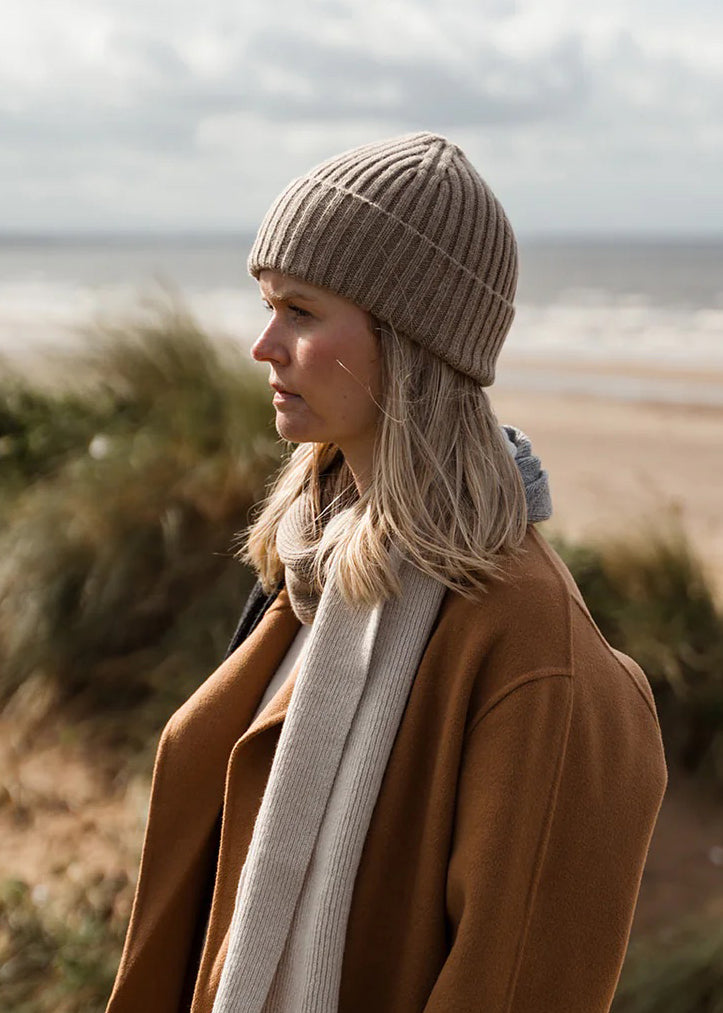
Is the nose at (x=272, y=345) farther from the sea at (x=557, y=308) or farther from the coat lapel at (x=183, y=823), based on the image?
the sea at (x=557, y=308)

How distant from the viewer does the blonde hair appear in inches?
64.6

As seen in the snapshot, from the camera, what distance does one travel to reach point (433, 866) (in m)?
1.57

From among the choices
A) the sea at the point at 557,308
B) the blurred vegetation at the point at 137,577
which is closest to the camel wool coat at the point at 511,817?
the blurred vegetation at the point at 137,577

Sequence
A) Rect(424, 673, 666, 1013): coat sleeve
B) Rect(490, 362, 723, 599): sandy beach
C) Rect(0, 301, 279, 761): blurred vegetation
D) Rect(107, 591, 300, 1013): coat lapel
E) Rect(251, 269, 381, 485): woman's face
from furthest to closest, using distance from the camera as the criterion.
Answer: Rect(490, 362, 723, 599): sandy beach < Rect(0, 301, 279, 761): blurred vegetation < Rect(107, 591, 300, 1013): coat lapel < Rect(251, 269, 381, 485): woman's face < Rect(424, 673, 666, 1013): coat sleeve

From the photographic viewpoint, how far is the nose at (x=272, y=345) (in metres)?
1.75

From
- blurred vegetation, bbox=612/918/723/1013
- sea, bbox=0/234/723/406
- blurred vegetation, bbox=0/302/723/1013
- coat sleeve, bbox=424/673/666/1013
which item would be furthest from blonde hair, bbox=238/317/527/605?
sea, bbox=0/234/723/406

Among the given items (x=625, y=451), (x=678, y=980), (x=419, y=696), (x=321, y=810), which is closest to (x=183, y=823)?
(x=321, y=810)

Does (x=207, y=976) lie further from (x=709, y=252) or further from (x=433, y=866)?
(x=709, y=252)

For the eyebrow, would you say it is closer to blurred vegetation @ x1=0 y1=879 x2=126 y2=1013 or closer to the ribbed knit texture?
the ribbed knit texture

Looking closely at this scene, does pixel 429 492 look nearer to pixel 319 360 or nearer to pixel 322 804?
pixel 319 360

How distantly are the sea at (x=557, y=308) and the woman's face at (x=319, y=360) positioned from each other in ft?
12.1

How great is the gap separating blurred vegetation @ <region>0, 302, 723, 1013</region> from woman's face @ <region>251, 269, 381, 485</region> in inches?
84.5

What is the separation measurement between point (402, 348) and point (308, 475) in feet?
1.29

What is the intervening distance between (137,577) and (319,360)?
10.0 feet
